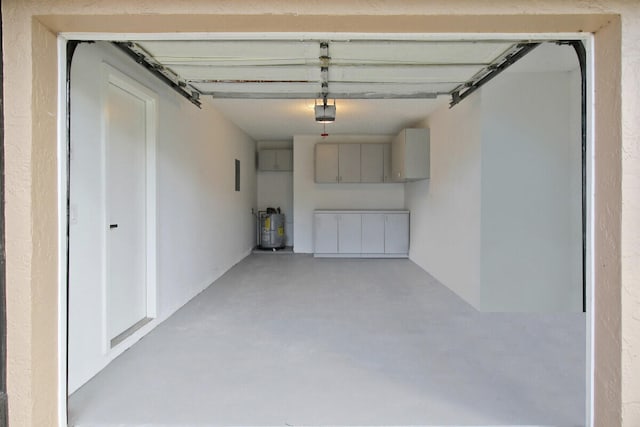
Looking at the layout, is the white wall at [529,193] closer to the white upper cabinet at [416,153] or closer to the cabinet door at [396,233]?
the white upper cabinet at [416,153]

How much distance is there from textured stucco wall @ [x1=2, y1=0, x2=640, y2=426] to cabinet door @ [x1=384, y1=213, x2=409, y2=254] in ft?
18.1

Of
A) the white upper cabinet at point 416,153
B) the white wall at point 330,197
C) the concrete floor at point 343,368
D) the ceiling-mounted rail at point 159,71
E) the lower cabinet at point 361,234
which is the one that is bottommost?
the concrete floor at point 343,368

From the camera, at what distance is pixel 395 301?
4270 millimetres

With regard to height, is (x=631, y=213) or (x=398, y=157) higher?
(x=398, y=157)

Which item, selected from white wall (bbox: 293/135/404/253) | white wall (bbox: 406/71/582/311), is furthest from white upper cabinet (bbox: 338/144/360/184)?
white wall (bbox: 406/71/582/311)

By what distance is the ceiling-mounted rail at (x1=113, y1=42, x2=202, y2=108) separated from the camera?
2729 mm

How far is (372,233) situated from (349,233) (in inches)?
16.8

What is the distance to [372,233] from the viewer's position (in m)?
7.22

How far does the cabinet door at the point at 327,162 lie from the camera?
291 inches

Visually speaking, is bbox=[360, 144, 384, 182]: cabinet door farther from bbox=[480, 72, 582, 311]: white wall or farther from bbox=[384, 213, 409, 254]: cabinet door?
bbox=[480, 72, 582, 311]: white wall

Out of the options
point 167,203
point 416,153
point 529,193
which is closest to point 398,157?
point 416,153

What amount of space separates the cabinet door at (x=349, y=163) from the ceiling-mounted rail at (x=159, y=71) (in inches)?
136

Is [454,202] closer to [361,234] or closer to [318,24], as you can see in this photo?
[361,234]

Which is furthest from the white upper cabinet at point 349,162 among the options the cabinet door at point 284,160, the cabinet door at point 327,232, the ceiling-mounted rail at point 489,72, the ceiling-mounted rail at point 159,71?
the ceiling-mounted rail at point 159,71
